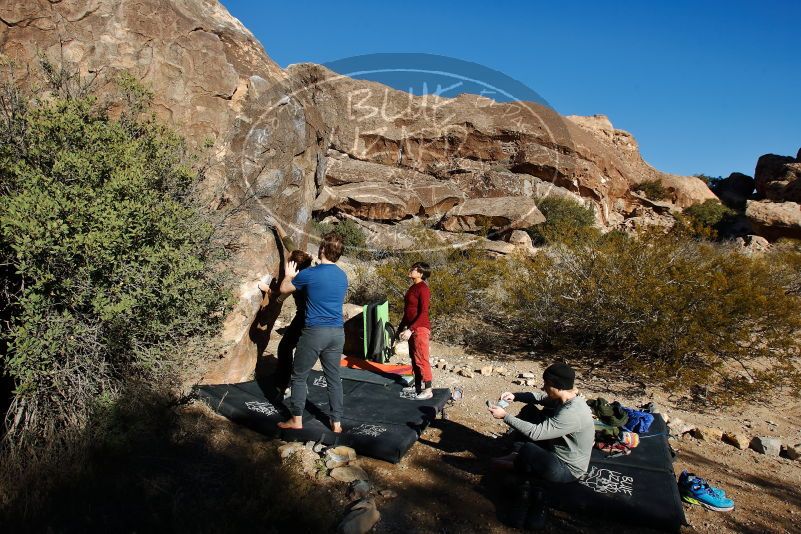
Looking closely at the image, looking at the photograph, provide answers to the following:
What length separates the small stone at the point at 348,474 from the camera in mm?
3348

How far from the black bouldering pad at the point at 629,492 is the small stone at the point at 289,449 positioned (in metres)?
1.76

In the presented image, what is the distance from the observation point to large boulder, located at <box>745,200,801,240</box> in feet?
69.7

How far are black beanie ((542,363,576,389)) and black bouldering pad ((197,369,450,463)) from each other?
126 centimetres

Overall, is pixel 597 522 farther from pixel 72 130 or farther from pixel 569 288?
pixel 569 288

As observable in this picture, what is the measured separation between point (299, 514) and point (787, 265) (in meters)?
10.6

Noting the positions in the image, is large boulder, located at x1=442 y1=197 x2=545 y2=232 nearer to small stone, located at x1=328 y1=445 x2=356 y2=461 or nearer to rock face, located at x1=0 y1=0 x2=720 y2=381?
rock face, located at x1=0 y1=0 x2=720 y2=381

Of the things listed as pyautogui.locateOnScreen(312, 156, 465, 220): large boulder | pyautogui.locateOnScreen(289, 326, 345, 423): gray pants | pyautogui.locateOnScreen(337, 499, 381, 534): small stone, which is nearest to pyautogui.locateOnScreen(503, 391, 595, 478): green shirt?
pyautogui.locateOnScreen(337, 499, 381, 534): small stone

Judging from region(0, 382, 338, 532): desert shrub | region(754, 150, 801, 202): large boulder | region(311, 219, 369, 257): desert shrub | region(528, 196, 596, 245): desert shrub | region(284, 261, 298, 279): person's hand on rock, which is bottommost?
region(0, 382, 338, 532): desert shrub

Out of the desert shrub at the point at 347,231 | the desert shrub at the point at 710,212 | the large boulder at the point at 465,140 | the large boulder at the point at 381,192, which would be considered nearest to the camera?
the desert shrub at the point at 347,231

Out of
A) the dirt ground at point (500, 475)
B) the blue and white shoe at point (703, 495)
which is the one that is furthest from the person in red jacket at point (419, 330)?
the blue and white shoe at point (703, 495)

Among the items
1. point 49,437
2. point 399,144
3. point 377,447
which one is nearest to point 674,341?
point 377,447

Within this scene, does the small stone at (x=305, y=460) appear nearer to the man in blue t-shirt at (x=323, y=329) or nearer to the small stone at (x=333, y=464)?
the small stone at (x=333, y=464)

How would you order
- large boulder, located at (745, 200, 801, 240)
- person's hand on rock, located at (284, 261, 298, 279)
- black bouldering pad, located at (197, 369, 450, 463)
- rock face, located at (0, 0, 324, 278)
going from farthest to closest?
large boulder, located at (745, 200, 801, 240), rock face, located at (0, 0, 324, 278), person's hand on rock, located at (284, 261, 298, 279), black bouldering pad, located at (197, 369, 450, 463)

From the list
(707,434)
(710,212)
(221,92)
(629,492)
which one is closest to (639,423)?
(629,492)
